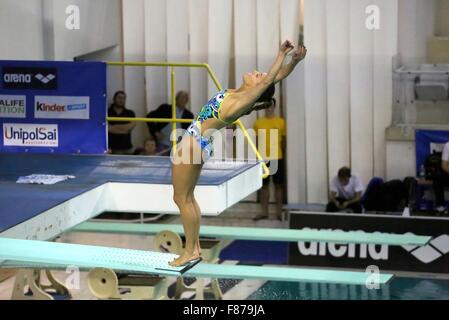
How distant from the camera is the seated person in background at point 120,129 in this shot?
15211 mm

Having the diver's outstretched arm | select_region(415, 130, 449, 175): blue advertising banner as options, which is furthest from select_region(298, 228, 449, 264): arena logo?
the diver's outstretched arm

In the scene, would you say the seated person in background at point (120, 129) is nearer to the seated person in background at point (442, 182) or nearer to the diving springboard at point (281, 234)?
the diving springboard at point (281, 234)

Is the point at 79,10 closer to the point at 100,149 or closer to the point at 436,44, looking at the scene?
the point at 100,149

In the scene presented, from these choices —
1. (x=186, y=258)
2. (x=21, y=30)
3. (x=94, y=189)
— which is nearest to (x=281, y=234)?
(x=94, y=189)

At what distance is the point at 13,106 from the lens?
38.3 feet

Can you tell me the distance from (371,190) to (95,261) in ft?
24.9

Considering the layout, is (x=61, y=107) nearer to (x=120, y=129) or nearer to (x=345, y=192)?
(x=120, y=129)

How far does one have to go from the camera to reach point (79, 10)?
49.5 ft

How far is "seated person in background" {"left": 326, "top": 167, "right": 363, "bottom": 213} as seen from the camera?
48.3 ft

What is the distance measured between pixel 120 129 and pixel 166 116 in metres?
0.84

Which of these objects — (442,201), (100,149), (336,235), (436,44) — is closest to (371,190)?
(442,201)

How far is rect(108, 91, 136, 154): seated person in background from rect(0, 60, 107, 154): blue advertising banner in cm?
341

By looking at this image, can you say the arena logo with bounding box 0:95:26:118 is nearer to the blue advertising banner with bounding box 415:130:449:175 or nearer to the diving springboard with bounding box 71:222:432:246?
the diving springboard with bounding box 71:222:432:246

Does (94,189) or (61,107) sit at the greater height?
(61,107)
